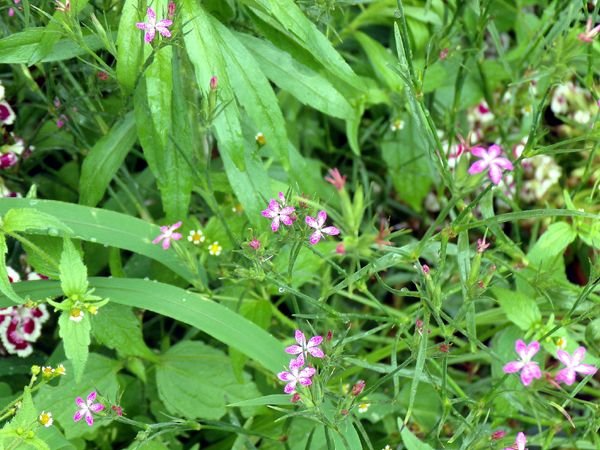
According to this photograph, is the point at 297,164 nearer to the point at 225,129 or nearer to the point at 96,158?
the point at 225,129

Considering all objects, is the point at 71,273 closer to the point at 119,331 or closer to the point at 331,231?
the point at 119,331

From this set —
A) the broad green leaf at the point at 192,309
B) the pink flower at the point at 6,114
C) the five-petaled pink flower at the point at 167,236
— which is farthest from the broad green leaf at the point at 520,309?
the pink flower at the point at 6,114

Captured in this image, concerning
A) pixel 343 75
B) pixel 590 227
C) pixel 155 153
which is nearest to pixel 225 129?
pixel 155 153

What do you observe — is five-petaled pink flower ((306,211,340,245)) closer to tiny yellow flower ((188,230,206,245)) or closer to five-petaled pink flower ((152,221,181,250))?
five-petaled pink flower ((152,221,181,250))

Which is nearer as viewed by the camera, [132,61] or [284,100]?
[132,61]

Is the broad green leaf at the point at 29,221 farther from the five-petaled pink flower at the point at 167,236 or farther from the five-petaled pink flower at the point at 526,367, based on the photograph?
the five-petaled pink flower at the point at 526,367

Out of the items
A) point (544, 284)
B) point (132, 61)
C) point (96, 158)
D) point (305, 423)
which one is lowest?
point (305, 423)

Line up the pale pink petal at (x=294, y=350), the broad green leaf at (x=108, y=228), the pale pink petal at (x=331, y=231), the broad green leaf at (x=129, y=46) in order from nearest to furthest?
the pale pink petal at (x=331, y=231) < the pale pink petal at (x=294, y=350) < the broad green leaf at (x=129, y=46) < the broad green leaf at (x=108, y=228)

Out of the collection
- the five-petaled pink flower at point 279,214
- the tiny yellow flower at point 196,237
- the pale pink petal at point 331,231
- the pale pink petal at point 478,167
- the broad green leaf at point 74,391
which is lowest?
the broad green leaf at point 74,391
